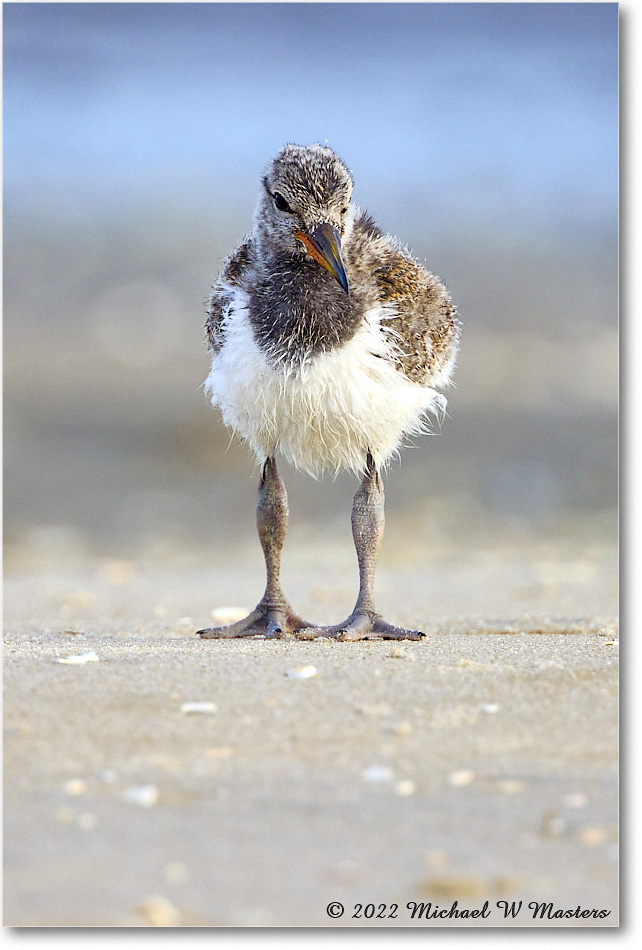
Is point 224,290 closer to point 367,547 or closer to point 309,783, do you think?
point 367,547

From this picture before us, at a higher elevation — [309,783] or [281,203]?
[281,203]

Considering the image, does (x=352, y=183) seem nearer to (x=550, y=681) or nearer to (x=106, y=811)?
(x=550, y=681)

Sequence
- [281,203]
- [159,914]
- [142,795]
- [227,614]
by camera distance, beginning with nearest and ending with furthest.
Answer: [159,914] < [142,795] < [281,203] < [227,614]

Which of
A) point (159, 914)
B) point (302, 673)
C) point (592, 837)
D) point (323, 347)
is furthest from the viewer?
point (323, 347)

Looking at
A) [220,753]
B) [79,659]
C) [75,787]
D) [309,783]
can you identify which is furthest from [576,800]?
[79,659]

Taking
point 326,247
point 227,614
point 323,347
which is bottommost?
point 227,614

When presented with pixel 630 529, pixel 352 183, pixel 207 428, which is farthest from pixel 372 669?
pixel 207 428

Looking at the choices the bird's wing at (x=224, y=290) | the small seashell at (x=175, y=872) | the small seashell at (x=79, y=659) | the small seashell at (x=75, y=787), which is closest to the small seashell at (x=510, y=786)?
the small seashell at (x=175, y=872)

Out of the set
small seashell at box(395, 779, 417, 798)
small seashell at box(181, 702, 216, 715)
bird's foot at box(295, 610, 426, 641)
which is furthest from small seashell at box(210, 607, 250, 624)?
small seashell at box(395, 779, 417, 798)
